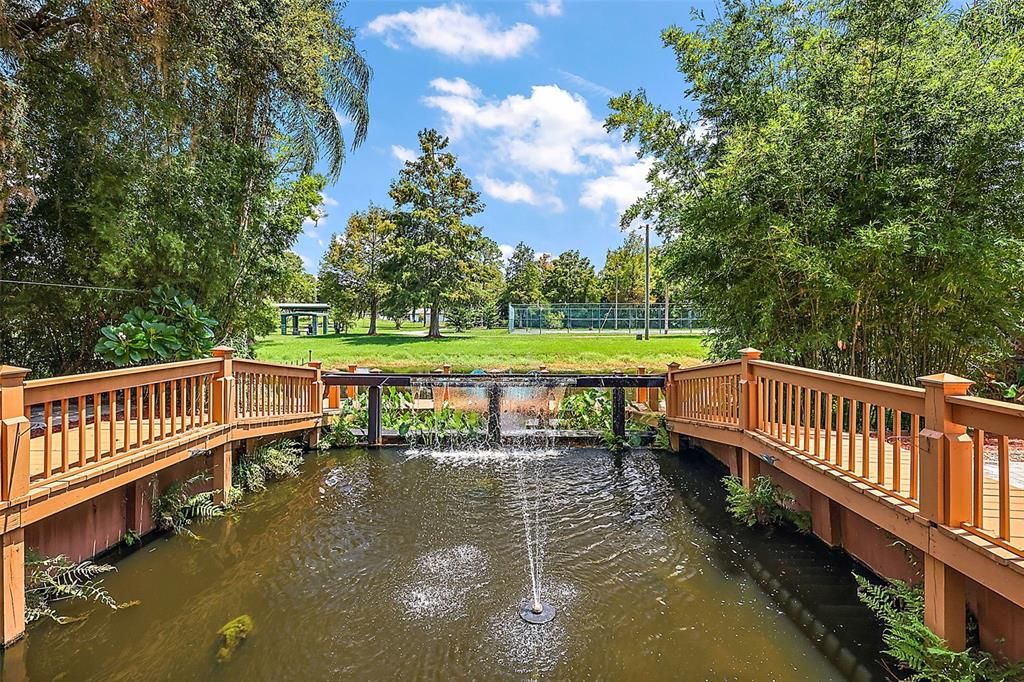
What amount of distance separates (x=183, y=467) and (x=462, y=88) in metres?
10.3

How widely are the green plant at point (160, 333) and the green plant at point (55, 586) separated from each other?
8.31 ft

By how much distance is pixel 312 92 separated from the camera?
681 centimetres

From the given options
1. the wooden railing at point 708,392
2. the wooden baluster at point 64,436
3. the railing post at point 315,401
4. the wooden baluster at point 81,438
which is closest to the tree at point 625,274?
the wooden railing at point 708,392

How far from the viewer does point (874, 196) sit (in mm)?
4590

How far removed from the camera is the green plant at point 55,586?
2715 millimetres

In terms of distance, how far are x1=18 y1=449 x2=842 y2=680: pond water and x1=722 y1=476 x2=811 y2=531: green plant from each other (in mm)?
357

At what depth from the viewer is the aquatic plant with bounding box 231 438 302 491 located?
5.01 meters

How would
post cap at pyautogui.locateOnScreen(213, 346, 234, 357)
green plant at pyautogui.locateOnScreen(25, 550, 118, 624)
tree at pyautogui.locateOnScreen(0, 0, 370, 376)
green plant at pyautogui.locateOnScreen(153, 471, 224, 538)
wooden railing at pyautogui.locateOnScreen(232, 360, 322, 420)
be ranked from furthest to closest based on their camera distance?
wooden railing at pyautogui.locateOnScreen(232, 360, 322, 420), post cap at pyautogui.locateOnScreen(213, 346, 234, 357), tree at pyautogui.locateOnScreen(0, 0, 370, 376), green plant at pyautogui.locateOnScreen(153, 471, 224, 538), green plant at pyautogui.locateOnScreen(25, 550, 118, 624)

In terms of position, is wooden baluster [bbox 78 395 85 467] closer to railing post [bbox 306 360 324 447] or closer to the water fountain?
the water fountain

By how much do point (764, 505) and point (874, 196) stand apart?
2869 millimetres

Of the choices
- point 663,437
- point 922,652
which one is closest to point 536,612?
point 922,652

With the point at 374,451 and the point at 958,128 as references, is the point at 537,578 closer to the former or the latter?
the point at 374,451

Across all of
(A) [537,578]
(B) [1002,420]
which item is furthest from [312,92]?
(B) [1002,420]

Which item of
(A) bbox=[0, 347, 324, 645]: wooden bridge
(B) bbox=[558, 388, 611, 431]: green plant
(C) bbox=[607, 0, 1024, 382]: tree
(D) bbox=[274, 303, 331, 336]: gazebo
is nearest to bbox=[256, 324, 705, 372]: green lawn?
(B) bbox=[558, 388, 611, 431]: green plant
